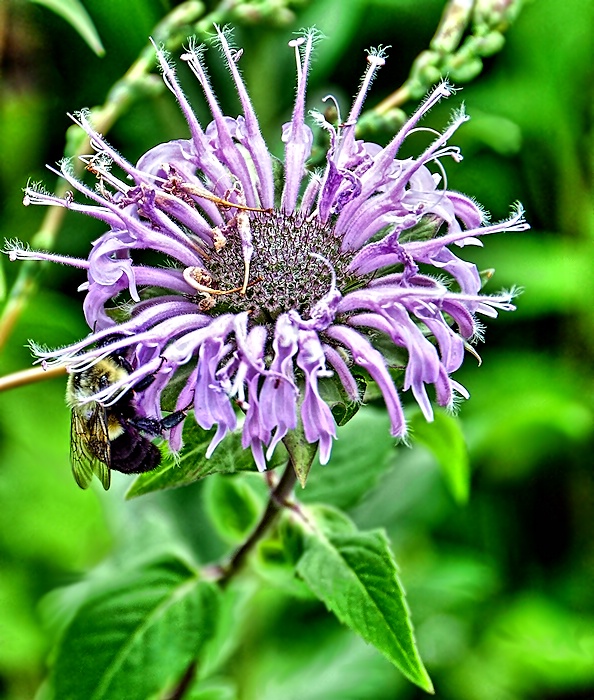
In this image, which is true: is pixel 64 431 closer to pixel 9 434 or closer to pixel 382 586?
pixel 9 434

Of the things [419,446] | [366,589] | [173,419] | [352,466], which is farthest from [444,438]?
A: [419,446]

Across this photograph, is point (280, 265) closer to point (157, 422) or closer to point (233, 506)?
point (157, 422)

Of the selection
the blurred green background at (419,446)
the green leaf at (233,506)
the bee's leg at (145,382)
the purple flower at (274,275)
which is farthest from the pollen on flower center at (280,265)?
the blurred green background at (419,446)

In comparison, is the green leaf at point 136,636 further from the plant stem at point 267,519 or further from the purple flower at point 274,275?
the purple flower at point 274,275

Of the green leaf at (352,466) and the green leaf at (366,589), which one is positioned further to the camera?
the green leaf at (352,466)

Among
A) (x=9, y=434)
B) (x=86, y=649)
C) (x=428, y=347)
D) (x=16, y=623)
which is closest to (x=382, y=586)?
(x=428, y=347)
